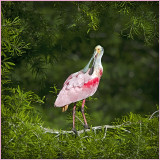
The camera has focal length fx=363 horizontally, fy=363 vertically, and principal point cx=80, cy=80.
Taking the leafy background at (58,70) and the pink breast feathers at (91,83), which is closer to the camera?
the leafy background at (58,70)

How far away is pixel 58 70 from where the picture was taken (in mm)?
2350

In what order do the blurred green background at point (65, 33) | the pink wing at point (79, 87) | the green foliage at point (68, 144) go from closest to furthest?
the green foliage at point (68, 144), the pink wing at point (79, 87), the blurred green background at point (65, 33)

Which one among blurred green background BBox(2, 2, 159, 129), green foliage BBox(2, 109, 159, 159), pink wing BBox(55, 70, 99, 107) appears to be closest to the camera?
green foliage BBox(2, 109, 159, 159)

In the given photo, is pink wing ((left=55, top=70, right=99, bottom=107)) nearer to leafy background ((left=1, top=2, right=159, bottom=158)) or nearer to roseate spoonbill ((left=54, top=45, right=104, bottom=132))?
roseate spoonbill ((left=54, top=45, right=104, bottom=132))

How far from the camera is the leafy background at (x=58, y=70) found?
131 cm

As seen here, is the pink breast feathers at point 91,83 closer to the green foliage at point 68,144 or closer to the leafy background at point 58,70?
the leafy background at point 58,70

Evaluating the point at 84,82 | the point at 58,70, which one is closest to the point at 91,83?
the point at 84,82

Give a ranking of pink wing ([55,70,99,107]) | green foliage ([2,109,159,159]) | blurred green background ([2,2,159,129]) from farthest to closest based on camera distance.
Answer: blurred green background ([2,2,159,129]), pink wing ([55,70,99,107]), green foliage ([2,109,159,159])

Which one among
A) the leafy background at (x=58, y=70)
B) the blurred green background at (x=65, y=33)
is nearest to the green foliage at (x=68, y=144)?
the leafy background at (x=58, y=70)

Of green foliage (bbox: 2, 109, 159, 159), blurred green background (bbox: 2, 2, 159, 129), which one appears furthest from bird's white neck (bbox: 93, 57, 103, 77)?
green foliage (bbox: 2, 109, 159, 159)

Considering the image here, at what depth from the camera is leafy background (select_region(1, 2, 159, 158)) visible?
51.5 inches

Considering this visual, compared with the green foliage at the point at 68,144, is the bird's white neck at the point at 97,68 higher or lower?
higher

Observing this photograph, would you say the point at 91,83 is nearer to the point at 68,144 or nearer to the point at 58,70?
the point at 68,144

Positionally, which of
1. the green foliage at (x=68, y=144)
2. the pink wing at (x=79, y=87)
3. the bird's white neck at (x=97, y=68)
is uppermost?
the bird's white neck at (x=97, y=68)
